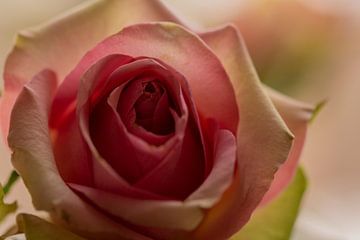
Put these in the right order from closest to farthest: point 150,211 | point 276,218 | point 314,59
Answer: point 150,211, point 276,218, point 314,59

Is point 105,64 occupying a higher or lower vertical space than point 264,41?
higher

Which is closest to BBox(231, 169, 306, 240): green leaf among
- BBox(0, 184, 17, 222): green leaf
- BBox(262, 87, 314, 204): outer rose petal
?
BBox(262, 87, 314, 204): outer rose petal

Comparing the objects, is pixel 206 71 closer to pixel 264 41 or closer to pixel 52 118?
pixel 52 118

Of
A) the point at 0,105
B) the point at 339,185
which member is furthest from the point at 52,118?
the point at 339,185

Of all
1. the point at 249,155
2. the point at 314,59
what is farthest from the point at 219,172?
the point at 314,59

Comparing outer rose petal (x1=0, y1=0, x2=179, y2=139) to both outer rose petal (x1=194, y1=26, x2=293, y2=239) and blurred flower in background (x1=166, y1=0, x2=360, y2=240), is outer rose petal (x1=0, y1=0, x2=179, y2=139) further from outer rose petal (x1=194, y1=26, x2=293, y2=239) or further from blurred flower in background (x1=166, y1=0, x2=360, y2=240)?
blurred flower in background (x1=166, y1=0, x2=360, y2=240)

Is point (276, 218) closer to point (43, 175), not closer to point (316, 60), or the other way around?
point (43, 175)
